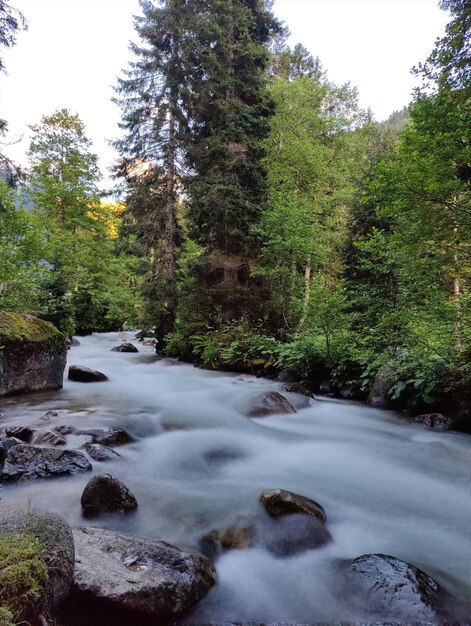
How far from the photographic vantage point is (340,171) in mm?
22078

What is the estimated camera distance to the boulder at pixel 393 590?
2.40 m

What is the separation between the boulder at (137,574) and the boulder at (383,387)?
19.7ft

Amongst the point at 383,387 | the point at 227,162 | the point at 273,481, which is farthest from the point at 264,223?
the point at 273,481

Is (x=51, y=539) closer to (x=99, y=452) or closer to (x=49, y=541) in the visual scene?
(x=49, y=541)

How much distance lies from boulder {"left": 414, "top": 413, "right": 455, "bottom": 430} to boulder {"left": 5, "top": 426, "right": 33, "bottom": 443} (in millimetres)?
6290

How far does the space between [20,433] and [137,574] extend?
3367mm

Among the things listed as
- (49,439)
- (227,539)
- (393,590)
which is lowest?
(227,539)

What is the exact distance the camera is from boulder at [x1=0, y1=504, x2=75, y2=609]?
1971 mm

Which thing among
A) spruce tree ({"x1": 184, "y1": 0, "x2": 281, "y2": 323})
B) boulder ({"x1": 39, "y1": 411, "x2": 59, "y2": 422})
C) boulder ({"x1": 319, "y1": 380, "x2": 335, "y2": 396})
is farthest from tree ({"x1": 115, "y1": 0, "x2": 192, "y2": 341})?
boulder ({"x1": 39, "y1": 411, "x2": 59, "y2": 422})

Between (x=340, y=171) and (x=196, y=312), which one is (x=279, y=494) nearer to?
(x=196, y=312)

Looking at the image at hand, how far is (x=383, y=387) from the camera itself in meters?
8.08

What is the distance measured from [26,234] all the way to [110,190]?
4.62 m

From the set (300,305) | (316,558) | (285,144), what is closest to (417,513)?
(316,558)

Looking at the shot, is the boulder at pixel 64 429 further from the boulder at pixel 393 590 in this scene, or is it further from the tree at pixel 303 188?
the tree at pixel 303 188
